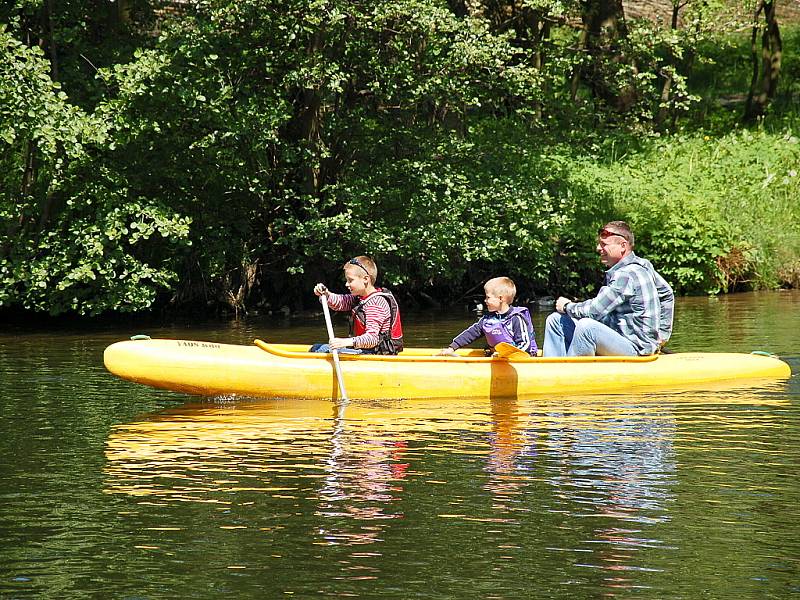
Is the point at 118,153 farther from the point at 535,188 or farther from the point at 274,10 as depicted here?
the point at 535,188

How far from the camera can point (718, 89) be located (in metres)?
30.1

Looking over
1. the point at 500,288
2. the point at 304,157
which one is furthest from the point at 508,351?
the point at 304,157

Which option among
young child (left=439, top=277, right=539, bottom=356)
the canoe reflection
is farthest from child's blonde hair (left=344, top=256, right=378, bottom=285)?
the canoe reflection

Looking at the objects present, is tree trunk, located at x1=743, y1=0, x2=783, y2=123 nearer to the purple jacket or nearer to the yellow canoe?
the yellow canoe

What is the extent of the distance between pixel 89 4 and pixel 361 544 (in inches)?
556

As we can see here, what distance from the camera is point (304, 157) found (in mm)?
16781

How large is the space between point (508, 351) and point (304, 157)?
23.4 feet

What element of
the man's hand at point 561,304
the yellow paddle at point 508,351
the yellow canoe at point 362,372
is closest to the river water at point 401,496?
the yellow canoe at point 362,372

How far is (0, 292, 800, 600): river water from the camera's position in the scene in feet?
17.9

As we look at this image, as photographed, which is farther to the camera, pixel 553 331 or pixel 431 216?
pixel 431 216

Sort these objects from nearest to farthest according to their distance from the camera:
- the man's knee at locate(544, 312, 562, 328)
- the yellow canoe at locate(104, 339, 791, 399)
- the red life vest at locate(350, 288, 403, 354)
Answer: the yellow canoe at locate(104, 339, 791, 399)
the red life vest at locate(350, 288, 403, 354)
the man's knee at locate(544, 312, 562, 328)

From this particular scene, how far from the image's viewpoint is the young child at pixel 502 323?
10.5 m

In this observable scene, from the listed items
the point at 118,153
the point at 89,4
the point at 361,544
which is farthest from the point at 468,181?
the point at 361,544

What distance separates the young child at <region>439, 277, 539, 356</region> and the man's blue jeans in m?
0.25
